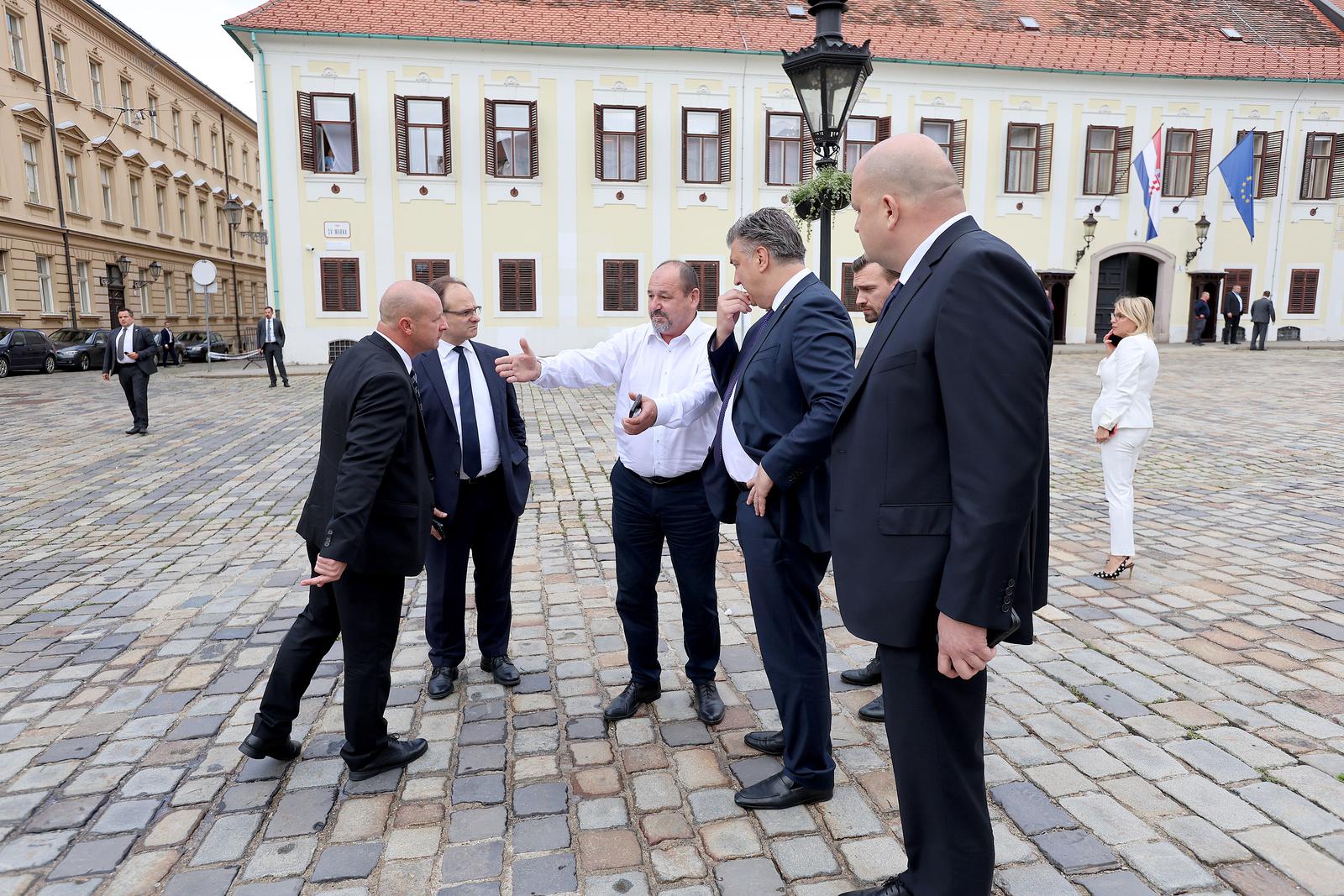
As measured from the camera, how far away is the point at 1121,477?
5.62 m

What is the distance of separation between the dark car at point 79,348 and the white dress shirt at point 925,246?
2889cm

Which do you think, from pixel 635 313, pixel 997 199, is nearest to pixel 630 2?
pixel 635 313

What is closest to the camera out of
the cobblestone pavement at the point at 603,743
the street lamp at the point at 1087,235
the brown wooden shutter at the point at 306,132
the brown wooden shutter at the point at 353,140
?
the cobblestone pavement at the point at 603,743

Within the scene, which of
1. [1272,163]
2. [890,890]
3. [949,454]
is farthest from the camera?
[1272,163]

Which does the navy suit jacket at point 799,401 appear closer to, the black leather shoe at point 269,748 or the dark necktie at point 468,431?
the dark necktie at point 468,431

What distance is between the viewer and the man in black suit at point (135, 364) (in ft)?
40.3

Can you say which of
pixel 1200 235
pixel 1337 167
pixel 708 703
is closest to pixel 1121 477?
pixel 708 703

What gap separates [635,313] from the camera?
26625mm

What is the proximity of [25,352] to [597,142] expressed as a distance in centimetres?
1709

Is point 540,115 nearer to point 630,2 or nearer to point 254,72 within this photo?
point 630,2

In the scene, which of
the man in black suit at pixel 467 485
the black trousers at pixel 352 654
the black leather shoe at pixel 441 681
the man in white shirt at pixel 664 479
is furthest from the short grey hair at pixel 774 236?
the black leather shoe at pixel 441 681

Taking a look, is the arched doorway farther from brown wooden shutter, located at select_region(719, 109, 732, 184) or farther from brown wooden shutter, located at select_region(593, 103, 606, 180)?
brown wooden shutter, located at select_region(593, 103, 606, 180)

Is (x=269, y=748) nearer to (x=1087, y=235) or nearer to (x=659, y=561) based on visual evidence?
(x=659, y=561)

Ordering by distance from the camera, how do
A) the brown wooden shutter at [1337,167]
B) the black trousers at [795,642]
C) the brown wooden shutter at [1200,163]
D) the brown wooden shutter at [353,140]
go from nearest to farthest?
the black trousers at [795,642], the brown wooden shutter at [353,140], the brown wooden shutter at [1200,163], the brown wooden shutter at [1337,167]
